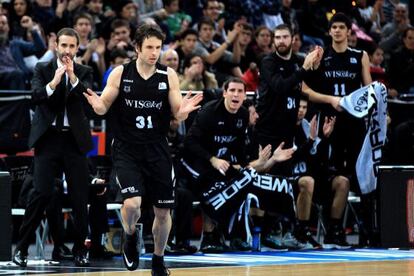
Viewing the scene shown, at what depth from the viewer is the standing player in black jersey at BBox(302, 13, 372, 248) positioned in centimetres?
1508

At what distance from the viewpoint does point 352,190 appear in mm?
15555

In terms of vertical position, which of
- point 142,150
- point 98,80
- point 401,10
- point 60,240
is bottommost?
point 60,240

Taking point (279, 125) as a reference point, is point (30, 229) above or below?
below

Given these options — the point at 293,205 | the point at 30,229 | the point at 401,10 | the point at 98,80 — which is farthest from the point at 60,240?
the point at 401,10

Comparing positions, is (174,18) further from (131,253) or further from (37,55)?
(131,253)

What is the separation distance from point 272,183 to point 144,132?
3.94m

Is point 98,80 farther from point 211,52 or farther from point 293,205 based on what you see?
point 293,205

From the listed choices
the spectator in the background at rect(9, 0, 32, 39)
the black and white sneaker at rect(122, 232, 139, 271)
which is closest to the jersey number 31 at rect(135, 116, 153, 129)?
Result: the black and white sneaker at rect(122, 232, 139, 271)

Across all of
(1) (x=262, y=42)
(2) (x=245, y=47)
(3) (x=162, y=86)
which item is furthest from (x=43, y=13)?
(3) (x=162, y=86)

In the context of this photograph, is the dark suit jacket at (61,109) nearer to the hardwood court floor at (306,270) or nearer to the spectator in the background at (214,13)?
the hardwood court floor at (306,270)

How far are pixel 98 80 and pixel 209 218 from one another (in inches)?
142

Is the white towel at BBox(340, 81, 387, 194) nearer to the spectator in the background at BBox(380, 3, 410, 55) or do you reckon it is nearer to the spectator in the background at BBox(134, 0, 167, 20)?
the spectator in the background at BBox(134, 0, 167, 20)

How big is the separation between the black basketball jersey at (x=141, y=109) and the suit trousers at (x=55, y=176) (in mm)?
1623

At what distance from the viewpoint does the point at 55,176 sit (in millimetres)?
12664
